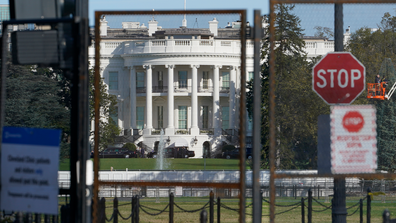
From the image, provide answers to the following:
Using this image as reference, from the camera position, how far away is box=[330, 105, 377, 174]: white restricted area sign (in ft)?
19.2

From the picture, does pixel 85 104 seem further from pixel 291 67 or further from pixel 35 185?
pixel 291 67

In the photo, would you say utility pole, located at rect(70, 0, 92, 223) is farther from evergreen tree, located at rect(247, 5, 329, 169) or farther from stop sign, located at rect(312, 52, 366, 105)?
evergreen tree, located at rect(247, 5, 329, 169)

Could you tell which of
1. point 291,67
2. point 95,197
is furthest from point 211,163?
point 95,197

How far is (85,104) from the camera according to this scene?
18.6 ft

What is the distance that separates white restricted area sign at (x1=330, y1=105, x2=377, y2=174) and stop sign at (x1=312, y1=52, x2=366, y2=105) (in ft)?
1.73

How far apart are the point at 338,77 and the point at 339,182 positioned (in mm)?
1983

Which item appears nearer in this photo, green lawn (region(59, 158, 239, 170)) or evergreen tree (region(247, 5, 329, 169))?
evergreen tree (region(247, 5, 329, 169))

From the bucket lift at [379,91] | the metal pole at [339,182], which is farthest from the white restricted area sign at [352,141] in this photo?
the bucket lift at [379,91]

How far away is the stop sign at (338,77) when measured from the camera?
6.34 meters

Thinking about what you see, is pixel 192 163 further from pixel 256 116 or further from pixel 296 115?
pixel 256 116

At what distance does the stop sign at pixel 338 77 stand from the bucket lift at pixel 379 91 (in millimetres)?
1739

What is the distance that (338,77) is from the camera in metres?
6.36

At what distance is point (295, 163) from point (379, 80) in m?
1.95

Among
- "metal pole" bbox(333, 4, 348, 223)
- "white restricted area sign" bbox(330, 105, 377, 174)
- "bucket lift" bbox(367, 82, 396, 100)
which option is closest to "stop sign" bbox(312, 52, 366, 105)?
"white restricted area sign" bbox(330, 105, 377, 174)
